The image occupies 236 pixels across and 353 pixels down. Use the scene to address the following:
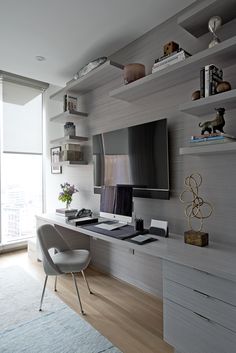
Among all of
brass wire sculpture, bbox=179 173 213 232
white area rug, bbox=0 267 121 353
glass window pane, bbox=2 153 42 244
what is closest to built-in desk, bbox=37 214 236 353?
brass wire sculpture, bbox=179 173 213 232

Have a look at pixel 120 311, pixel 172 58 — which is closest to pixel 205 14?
pixel 172 58

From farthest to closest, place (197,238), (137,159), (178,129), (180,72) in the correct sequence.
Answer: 1. (137,159)
2. (178,129)
3. (180,72)
4. (197,238)

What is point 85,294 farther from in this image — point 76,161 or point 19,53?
point 19,53

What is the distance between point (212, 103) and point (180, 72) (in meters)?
0.42

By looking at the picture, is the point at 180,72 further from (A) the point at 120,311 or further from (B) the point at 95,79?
(A) the point at 120,311

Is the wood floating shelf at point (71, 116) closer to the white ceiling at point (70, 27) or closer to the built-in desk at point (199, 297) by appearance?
the white ceiling at point (70, 27)

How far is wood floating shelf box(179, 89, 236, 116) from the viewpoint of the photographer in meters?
1.47

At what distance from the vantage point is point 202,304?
4.47ft

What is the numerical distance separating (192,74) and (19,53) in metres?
1.89

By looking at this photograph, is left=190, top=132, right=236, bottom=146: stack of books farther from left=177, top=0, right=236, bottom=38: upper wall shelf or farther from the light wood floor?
the light wood floor

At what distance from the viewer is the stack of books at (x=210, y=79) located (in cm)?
157

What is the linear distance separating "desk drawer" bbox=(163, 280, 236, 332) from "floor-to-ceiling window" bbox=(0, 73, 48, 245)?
10.7 feet

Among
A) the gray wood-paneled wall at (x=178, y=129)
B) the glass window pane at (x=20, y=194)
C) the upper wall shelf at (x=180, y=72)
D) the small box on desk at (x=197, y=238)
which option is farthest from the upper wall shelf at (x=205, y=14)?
the glass window pane at (x=20, y=194)

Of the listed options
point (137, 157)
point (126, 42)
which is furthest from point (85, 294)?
point (126, 42)
